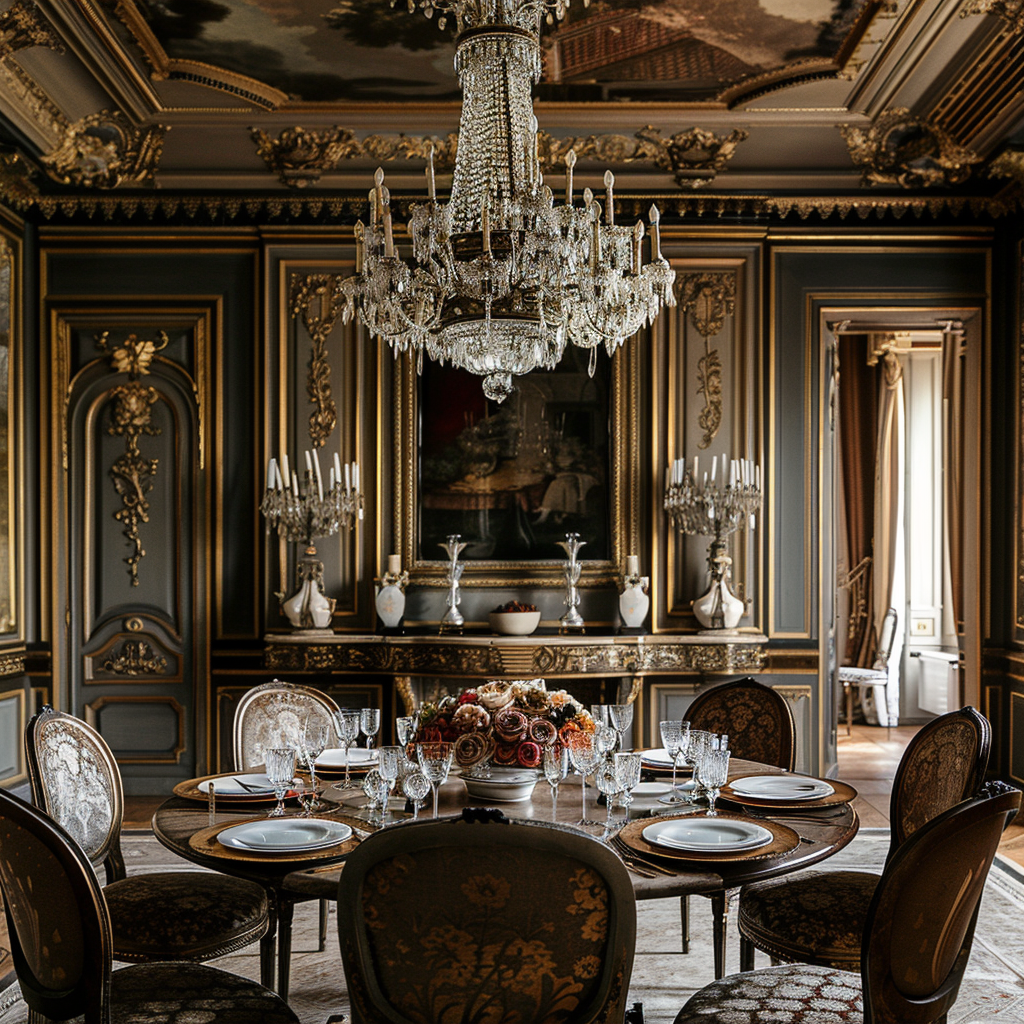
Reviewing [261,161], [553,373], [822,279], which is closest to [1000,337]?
[822,279]

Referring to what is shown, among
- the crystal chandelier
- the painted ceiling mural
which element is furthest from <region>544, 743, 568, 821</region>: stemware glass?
the painted ceiling mural

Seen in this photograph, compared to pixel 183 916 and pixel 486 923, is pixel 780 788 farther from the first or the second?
pixel 183 916

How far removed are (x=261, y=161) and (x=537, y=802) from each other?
3997 mm

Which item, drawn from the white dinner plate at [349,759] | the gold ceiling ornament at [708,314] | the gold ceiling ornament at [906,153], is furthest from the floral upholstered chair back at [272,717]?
the gold ceiling ornament at [906,153]

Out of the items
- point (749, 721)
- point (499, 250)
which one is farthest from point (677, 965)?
→ point (499, 250)

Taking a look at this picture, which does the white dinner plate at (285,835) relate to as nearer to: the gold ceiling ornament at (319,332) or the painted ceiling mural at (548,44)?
the painted ceiling mural at (548,44)

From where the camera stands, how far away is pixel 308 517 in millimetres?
5438

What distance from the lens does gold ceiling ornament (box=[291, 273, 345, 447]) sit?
562cm

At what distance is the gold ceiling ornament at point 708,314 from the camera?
5609 millimetres

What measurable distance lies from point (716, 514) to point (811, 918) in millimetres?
3065

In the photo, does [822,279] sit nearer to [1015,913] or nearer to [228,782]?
[1015,913]

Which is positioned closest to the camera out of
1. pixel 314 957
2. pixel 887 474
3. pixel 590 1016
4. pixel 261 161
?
pixel 590 1016

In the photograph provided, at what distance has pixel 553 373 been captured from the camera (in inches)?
223

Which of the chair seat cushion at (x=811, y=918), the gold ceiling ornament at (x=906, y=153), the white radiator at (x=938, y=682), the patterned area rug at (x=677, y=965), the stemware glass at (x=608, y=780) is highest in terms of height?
the gold ceiling ornament at (x=906, y=153)
